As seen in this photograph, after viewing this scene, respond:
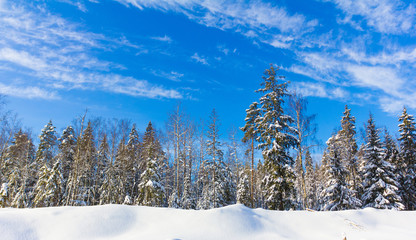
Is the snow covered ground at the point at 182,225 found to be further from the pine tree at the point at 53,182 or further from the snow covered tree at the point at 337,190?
the pine tree at the point at 53,182

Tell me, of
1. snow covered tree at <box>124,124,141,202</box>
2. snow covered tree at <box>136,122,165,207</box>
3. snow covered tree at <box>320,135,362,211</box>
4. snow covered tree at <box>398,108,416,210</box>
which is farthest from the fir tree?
snow covered tree at <box>398,108,416,210</box>

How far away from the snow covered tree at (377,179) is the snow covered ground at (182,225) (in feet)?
50.2

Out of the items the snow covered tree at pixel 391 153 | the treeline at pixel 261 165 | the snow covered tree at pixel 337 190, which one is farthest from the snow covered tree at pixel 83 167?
the snow covered tree at pixel 391 153

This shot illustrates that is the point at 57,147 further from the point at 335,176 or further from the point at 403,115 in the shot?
the point at 403,115

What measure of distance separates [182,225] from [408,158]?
27.2 metres

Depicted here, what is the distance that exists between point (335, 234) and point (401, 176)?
77.0 feet

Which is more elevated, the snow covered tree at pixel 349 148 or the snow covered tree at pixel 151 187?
the snow covered tree at pixel 349 148

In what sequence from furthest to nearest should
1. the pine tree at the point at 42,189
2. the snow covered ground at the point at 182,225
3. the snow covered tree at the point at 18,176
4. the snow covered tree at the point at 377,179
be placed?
the pine tree at the point at 42,189 → the snow covered tree at the point at 18,176 → the snow covered tree at the point at 377,179 → the snow covered ground at the point at 182,225

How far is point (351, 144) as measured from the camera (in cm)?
2353

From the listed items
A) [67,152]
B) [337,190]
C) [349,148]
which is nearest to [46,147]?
[67,152]

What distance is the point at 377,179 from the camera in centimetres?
2020

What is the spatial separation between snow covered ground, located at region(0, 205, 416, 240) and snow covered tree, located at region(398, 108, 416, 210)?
20482 mm

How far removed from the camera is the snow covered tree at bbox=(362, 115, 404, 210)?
1923cm

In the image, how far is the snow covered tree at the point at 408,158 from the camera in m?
22.3
